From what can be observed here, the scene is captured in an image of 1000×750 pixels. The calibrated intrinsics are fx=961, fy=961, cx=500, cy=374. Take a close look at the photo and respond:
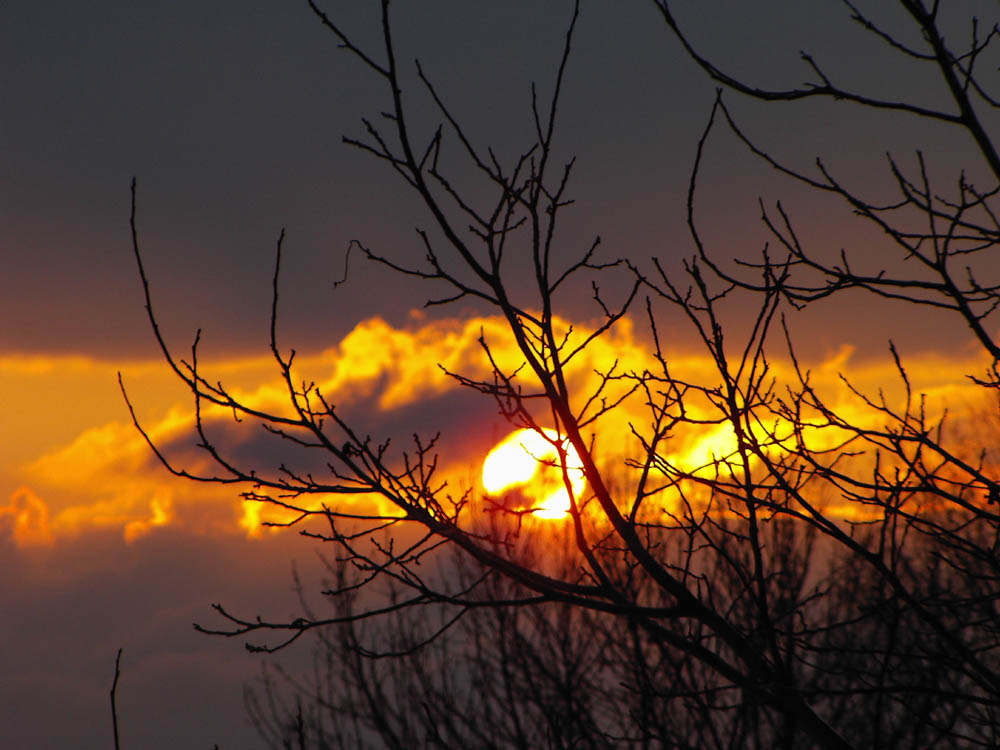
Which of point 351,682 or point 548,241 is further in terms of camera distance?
point 351,682

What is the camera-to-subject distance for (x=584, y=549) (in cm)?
341

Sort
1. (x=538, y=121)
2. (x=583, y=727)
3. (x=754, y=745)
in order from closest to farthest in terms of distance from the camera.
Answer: (x=538, y=121) < (x=583, y=727) < (x=754, y=745)

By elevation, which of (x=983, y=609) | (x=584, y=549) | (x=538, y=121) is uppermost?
(x=538, y=121)

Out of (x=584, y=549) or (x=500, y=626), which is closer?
(x=584, y=549)

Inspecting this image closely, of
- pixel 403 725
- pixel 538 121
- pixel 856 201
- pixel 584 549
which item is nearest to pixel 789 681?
pixel 584 549

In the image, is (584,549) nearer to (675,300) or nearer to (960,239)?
(675,300)

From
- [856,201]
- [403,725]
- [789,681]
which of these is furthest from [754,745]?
[856,201]

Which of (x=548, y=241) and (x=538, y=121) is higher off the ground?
(x=538, y=121)

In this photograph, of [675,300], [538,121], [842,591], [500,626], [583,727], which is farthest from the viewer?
[842,591]

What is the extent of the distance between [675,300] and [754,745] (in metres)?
7.52

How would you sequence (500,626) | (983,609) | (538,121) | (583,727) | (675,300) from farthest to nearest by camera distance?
(500,626), (983,609), (583,727), (675,300), (538,121)

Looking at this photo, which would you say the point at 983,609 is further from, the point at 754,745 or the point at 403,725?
the point at 403,725

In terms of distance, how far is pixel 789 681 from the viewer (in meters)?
3.56

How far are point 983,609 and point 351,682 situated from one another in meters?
9.72
